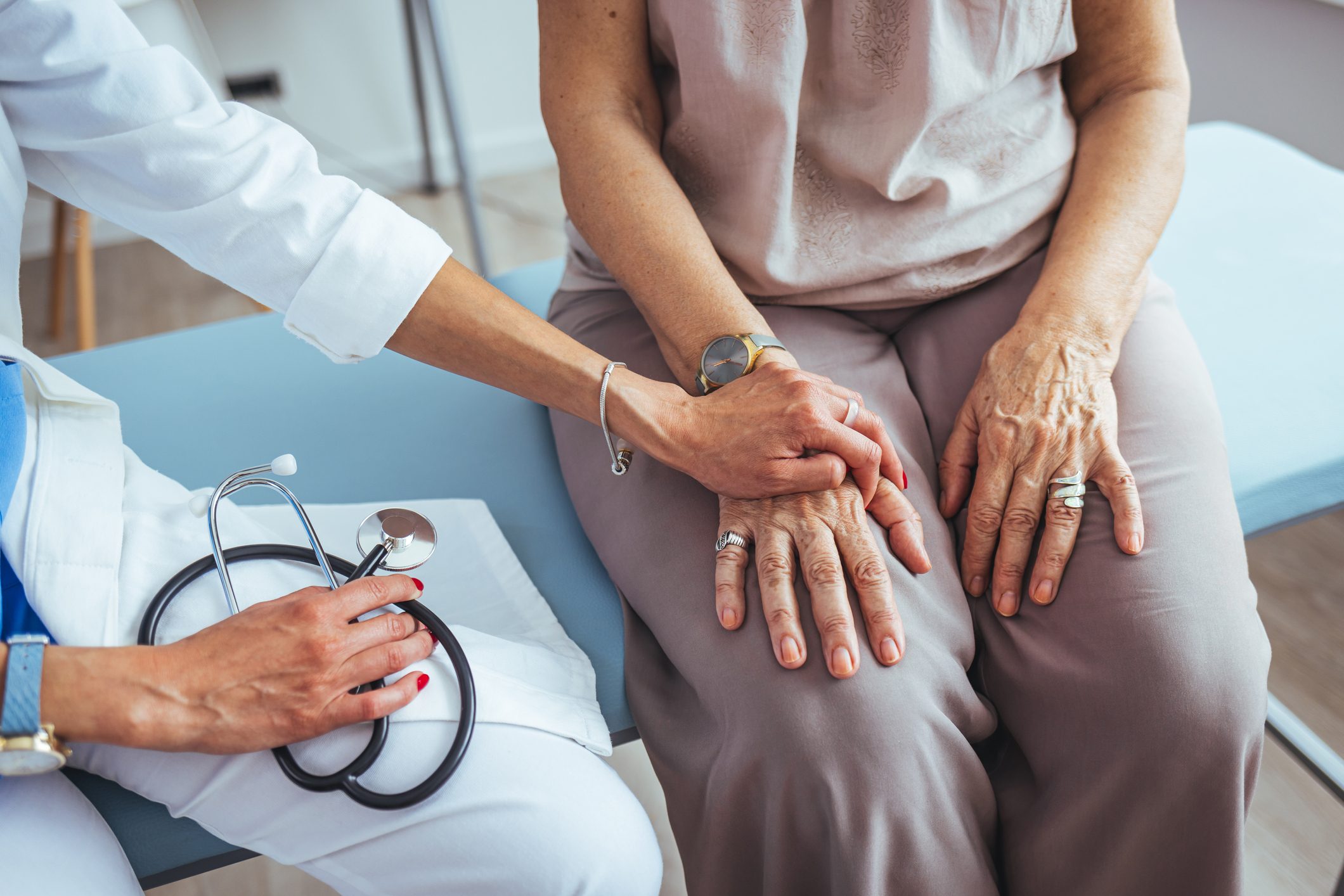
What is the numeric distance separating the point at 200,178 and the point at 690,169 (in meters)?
0.47

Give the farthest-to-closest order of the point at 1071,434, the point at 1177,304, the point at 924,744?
the point at 1177,304
the point at 1071,434
the point at 924,744

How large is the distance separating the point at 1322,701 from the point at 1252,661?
0.83 m

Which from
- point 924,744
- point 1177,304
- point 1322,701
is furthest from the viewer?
point 1322,701

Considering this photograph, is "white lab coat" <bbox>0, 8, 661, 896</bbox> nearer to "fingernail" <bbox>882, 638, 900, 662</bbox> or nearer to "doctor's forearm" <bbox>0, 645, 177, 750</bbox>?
"doctor's forearm" <bbox>0, 645, 177, 750</bbox>

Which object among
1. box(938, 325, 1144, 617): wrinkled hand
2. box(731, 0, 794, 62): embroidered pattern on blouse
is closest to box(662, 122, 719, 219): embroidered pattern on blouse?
box(731, 0, 794, 62): embroidered pattern on blouse

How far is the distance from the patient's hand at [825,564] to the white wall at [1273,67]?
1.66 metres

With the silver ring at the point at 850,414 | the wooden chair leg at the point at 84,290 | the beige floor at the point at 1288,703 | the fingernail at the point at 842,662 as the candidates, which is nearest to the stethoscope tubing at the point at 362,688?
the fingernail at the point at 842,662

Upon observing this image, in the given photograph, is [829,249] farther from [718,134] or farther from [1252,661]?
[1252,661]

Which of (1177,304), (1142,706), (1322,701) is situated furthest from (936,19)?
(1322,701)

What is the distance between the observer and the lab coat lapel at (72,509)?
2.14ft

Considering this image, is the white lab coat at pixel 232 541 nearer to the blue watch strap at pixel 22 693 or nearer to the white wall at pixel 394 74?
the blue watch strap at pixel 22 693

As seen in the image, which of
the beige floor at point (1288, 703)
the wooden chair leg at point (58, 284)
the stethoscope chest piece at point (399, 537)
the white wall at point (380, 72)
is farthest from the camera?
the white wall at point (380, 72)

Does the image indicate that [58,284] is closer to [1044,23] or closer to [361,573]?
[361,573]

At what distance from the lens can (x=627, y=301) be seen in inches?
40.1
